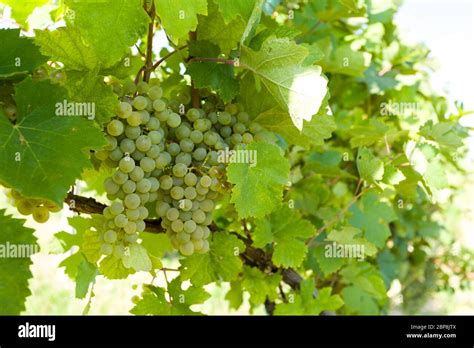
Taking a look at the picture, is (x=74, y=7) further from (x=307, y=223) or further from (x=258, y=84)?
(x=307, y=223)

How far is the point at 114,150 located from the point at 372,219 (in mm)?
822

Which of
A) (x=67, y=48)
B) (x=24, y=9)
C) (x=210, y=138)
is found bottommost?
(x=210, y=138)

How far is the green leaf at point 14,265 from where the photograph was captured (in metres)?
0.61

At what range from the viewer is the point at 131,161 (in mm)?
724

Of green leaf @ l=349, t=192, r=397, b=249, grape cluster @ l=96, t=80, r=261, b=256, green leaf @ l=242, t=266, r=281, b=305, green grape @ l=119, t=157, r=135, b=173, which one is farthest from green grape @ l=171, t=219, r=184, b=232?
green leaf @ l=349, t=192, r=397, b=249

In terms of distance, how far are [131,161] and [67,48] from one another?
173 mm

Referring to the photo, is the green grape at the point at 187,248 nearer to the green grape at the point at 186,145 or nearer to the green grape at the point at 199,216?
the green grape at the point at 199,216

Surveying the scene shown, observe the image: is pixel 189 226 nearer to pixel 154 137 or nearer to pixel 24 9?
pixel 154 137

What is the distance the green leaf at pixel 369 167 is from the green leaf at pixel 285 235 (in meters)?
0.15

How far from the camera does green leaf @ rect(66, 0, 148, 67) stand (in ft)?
2.13

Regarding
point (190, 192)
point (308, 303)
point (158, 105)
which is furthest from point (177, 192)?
point (308, 303)

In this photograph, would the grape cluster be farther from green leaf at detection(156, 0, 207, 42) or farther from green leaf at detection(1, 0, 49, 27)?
green leaf at detection(1, 0, 49, 27)

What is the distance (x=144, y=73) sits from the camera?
806 mm

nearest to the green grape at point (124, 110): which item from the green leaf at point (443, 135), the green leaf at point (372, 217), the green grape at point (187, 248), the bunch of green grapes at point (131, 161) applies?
the bunch of green grapes at point (131, 161)
